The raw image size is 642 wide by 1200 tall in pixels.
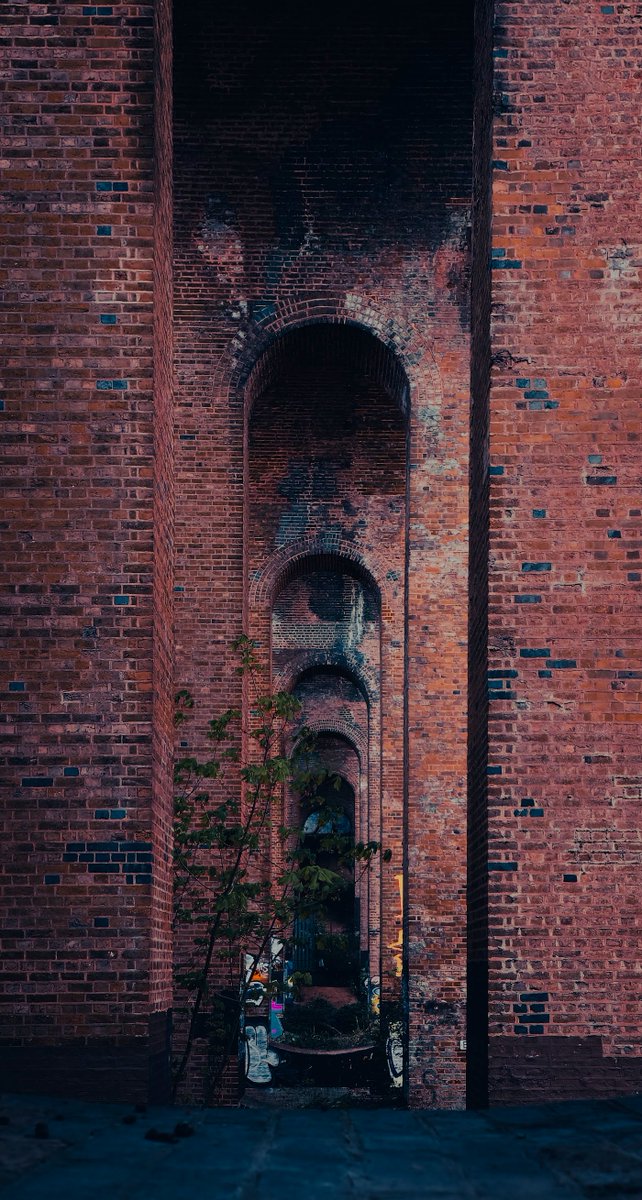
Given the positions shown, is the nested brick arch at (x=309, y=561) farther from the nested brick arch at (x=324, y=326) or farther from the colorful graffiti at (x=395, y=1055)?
the colorful graffiti at (x=395, y=1055)

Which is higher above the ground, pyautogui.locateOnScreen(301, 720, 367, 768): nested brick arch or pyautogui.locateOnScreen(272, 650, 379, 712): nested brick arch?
pyautogui.locateOnScreen(272, 650, 379, 712): nested brick arch

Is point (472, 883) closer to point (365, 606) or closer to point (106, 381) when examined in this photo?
point (106, 381)

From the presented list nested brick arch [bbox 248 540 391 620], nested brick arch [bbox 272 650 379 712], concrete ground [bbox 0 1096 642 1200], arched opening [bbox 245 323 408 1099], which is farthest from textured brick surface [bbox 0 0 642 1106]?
nested brick arch [bbox 272 650 379 712]

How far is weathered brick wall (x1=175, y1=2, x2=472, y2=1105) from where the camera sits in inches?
459

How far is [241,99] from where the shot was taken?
38.7 feet

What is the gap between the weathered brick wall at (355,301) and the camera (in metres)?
11.6

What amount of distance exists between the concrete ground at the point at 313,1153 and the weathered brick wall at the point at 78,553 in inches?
21.8

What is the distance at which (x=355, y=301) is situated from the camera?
39.9 feet

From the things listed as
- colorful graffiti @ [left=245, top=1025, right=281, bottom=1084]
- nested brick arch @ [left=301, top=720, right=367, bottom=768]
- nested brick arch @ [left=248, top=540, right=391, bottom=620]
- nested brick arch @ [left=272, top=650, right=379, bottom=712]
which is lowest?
colorful graffiti @ [left=245, top=1025, right=281, bottom=1084]

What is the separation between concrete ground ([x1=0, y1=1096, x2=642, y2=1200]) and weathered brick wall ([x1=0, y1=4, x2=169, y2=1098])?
55cm

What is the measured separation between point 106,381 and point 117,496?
1.89 ft

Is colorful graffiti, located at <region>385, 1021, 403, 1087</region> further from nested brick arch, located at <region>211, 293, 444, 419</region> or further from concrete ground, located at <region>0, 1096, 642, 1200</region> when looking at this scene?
concrete ground, located at <region>0, 1096, 642, 1200</region>

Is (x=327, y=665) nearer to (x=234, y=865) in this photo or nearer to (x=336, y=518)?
(x=336, y=518)

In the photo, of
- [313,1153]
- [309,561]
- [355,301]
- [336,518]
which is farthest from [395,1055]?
[313,1153]
